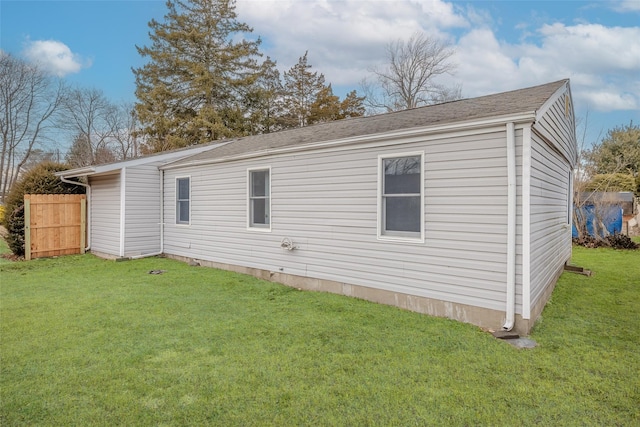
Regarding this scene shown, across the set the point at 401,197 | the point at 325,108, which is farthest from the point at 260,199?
the point at 325,108

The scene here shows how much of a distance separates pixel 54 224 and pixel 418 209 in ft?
33.9

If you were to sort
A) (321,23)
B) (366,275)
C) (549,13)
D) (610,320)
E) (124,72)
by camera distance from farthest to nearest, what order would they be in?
(124,72)
(321,23)
(549,13)
(366,275)
(610,320)

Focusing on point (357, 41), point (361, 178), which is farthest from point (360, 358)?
point (357, 41)

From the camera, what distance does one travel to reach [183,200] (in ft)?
31.1

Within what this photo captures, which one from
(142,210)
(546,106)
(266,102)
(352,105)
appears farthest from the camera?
(352,105)

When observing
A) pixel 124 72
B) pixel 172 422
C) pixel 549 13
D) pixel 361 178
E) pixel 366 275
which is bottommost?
pixel 172 422

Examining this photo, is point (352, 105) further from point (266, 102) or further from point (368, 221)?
point (368, 221)

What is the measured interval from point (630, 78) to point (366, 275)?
23738mm

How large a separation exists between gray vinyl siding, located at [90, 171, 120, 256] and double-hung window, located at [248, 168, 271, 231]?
4.42m

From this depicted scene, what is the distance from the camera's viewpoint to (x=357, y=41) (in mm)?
20172

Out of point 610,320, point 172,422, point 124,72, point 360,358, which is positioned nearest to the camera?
point 172,422

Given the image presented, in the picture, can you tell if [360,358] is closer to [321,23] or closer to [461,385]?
[461,385]

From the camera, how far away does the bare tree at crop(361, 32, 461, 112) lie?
23453mm

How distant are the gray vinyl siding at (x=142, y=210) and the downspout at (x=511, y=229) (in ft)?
29.4
